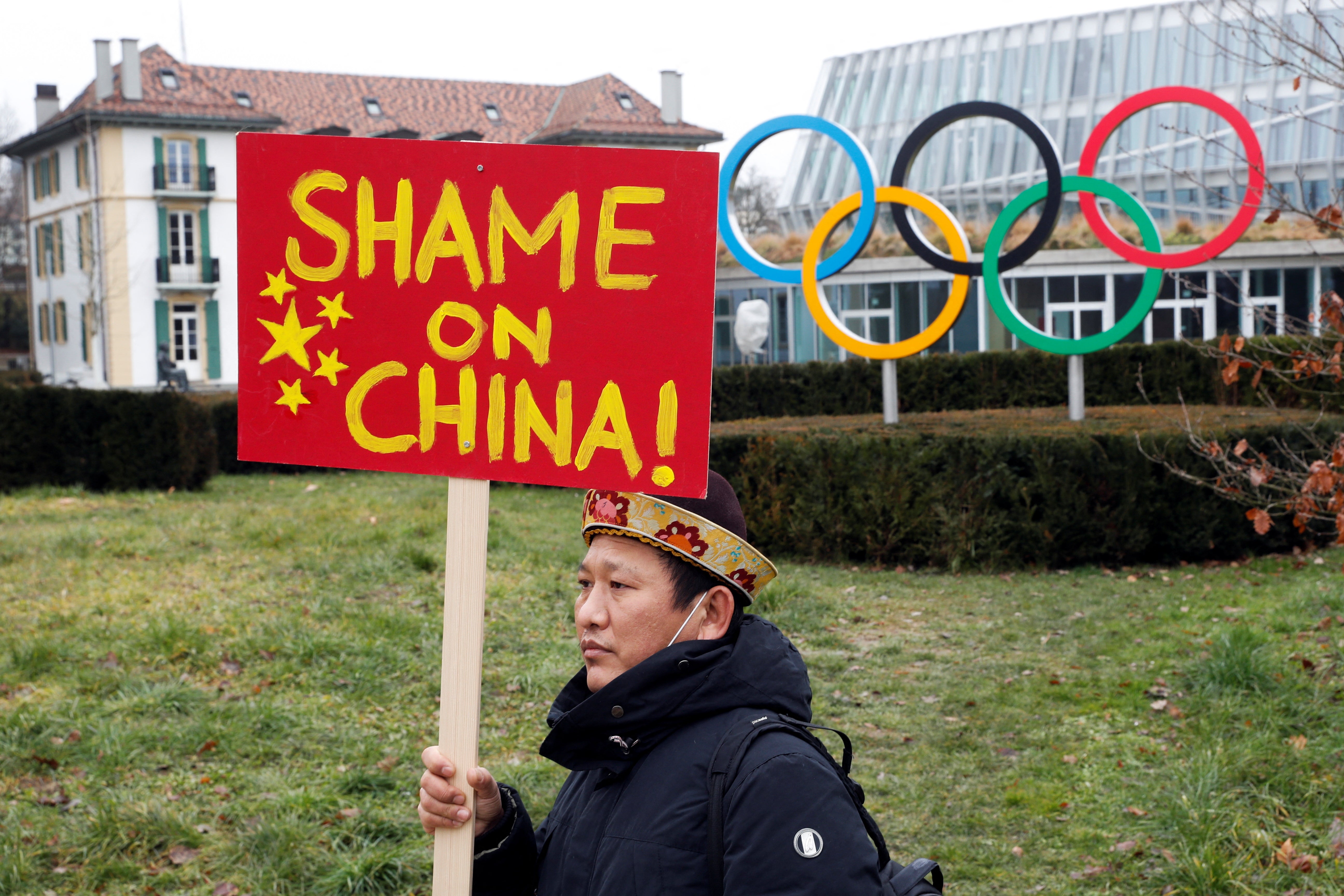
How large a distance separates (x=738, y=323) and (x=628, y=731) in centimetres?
2724

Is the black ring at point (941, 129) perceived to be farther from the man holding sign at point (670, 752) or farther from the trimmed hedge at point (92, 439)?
the man holding sign at point (670, 752)

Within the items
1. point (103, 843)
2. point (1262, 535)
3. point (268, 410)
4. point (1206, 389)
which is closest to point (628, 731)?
point (268, 410)

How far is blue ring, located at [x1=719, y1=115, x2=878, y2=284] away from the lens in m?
11.8

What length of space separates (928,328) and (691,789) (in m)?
10.6

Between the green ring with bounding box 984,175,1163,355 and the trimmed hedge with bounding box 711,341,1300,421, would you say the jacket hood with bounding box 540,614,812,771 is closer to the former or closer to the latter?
the green ring with bounding box 984,175,1163,355

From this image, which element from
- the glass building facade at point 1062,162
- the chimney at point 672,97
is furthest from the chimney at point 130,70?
the glass building facade at point 1062,162

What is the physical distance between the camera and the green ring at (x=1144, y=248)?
11.2 metres

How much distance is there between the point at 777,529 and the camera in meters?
10.0

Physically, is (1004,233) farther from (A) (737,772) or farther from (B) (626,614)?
(A) (737,772)

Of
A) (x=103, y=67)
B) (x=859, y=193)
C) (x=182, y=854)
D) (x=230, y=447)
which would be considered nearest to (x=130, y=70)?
(x=103, y=67)

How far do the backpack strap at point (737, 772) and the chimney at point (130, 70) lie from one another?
44.7m

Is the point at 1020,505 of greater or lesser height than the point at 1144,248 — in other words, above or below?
below

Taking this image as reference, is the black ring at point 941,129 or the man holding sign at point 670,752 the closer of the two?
the man holding sign at point 670,752

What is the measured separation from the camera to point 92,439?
13742 millimetres
